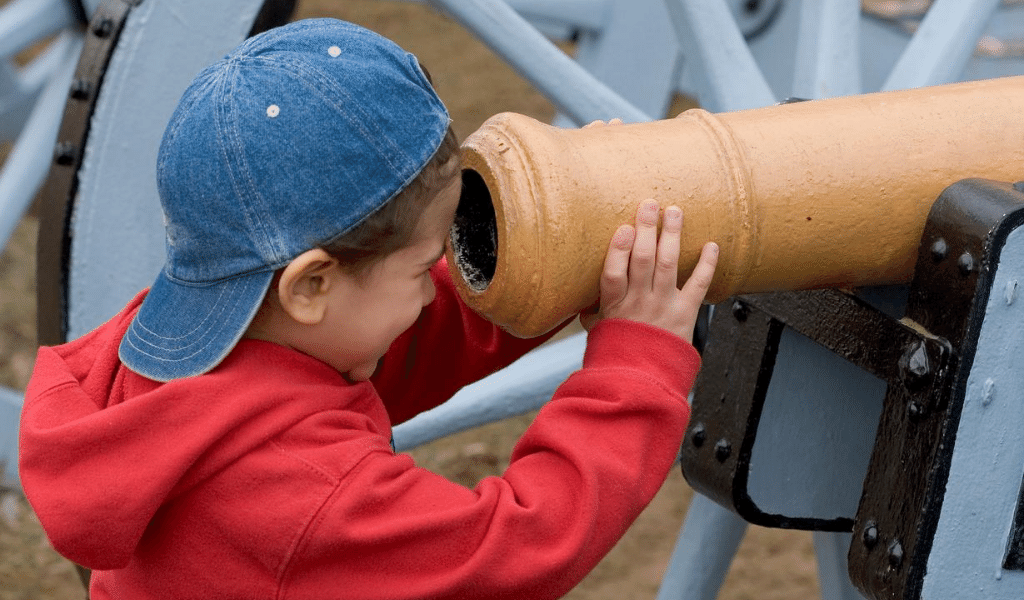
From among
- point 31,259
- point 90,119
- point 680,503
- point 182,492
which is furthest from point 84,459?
point 31,259

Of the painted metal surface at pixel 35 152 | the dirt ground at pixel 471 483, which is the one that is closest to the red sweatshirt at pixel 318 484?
the painted metal surface at pixel 35 152

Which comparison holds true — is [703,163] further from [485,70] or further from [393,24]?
[393,24]

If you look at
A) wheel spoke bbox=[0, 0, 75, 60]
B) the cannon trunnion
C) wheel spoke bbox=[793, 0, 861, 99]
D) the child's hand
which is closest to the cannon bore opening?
the child's hand

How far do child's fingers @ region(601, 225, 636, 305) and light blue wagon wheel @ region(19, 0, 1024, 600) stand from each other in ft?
2.32

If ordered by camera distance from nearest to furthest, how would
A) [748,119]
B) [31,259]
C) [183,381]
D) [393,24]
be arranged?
[183,381] → [748,119] → [31,259] → [393,24]

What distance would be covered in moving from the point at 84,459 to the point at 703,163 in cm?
56

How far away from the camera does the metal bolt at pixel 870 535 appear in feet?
4.66

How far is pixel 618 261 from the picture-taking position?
4.33 feet

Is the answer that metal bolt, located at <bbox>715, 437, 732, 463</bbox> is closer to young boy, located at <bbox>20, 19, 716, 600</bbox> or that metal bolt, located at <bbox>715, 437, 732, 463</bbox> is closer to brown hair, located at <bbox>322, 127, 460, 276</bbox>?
young boy, located at <bbox>20, 19, 716, 600</bbox>

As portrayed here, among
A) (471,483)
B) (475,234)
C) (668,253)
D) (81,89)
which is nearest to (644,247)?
(668,253)

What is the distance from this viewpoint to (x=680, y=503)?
3191 mm

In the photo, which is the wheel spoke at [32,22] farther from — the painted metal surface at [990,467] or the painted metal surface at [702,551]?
the painted metal surface at [990,467]

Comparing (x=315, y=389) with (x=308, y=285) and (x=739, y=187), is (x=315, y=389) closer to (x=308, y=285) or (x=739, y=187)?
(x=308, y=285)

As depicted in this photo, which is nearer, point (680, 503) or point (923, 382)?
point (923, 382)
